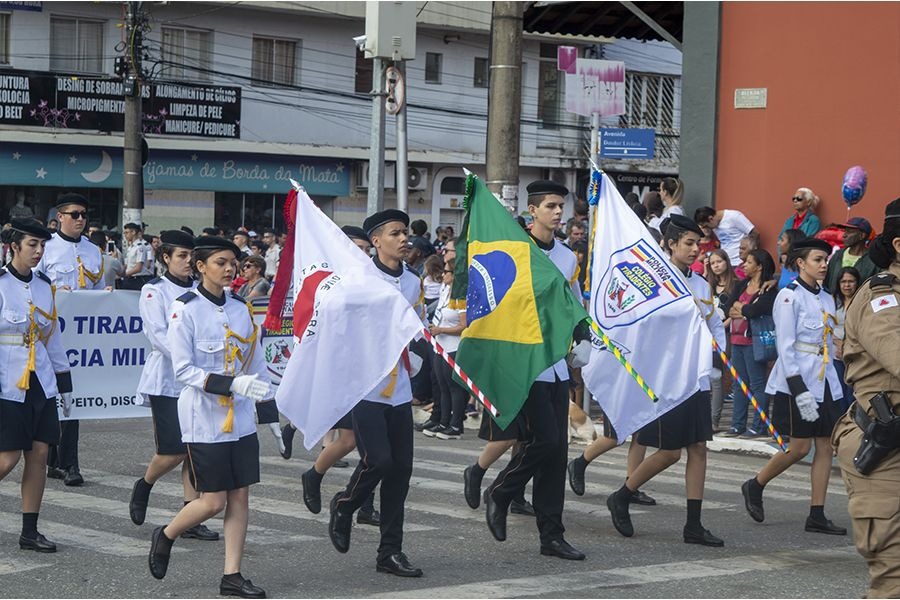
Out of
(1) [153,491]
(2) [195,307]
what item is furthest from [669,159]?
(2) [195,307]

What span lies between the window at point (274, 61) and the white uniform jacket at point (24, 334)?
93.4 ft

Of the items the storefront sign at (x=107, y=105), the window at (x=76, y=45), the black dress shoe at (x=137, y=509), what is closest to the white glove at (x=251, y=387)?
the black dress shoe at (x=137, y=509)

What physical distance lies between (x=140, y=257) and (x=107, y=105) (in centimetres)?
1097

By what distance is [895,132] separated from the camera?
15.6m

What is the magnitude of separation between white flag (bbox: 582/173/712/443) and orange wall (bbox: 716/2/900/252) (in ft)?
22.2

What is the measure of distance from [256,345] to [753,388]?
829 cm

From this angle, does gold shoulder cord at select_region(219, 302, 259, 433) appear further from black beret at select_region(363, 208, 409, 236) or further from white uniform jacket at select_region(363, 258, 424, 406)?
black beret at select_region(363, 208, 409, 236)

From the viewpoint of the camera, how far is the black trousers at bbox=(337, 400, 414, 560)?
Answer: 7895 millimetres

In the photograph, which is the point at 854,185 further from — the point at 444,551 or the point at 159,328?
the point at 159,328

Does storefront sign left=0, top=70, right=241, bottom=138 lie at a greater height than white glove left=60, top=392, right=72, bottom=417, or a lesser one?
greater

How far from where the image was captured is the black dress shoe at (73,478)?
1105cm

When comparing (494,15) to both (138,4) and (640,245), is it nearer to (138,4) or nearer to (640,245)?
(640,245)

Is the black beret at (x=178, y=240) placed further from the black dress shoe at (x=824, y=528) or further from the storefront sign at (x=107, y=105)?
the storefront sign at (x=107, y=105)


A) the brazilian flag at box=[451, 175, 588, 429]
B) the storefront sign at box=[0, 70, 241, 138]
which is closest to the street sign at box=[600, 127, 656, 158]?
the brazilian flag at box=[451, 175, 588, 429]
